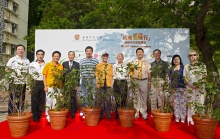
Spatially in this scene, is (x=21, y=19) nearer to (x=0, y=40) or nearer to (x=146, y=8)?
(x=0, y=40)

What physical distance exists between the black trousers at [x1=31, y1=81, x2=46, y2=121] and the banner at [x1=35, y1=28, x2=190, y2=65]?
40.6 inches

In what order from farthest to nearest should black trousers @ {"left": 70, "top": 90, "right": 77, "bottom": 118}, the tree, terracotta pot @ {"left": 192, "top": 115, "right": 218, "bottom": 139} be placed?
1. the tree
2. black trousers @ {"left": 70, "top": 90, "right": 77, "bottom": 118}
3. terracotta pot @ {"left": 192, "top": 115, "right": 218, "bottom": 139}

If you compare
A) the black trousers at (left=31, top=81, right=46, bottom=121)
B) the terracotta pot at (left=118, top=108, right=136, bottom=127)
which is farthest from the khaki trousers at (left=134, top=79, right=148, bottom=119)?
the black trousers at (left=31, top=81, right=46, bottom=121)

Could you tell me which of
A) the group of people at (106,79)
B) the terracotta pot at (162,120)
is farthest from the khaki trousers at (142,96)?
the terracotta pot at (162,120)

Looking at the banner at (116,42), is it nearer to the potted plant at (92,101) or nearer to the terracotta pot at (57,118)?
the potted plant at (92,101)

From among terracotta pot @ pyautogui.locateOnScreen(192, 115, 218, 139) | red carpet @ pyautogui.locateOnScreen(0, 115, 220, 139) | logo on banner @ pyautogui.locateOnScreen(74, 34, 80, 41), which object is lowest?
red carpet @ pyautogui.locateOnScreen(0, 115, 220, 139)

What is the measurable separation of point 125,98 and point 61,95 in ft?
3.83

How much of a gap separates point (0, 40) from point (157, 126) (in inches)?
410

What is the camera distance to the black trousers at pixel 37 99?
3383mm

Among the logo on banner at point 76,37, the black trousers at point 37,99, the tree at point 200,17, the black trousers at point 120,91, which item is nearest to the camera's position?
the black trousers at point 120,91

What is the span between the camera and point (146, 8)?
14.6 feet

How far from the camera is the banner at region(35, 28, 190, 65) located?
4230 millimetres

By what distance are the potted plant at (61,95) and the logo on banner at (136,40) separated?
1.60 m

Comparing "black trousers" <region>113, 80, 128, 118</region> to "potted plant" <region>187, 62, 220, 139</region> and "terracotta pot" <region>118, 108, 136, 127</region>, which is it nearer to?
"terracotta pot" <region>118, 108, 136, 127</region>
